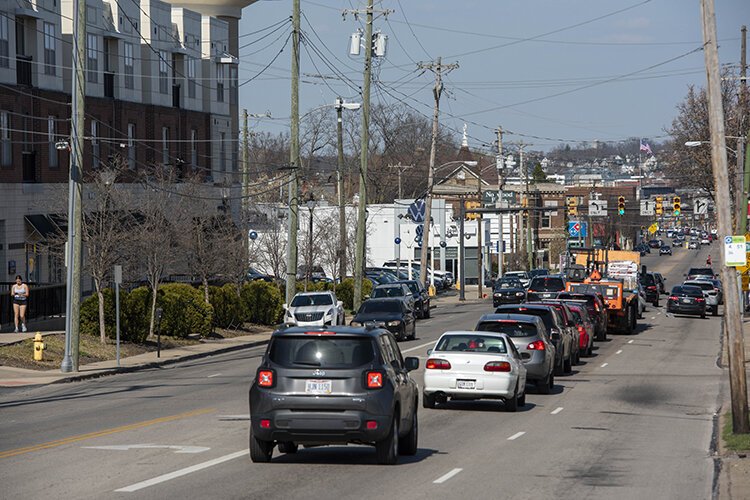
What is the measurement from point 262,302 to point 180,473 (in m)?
38.5

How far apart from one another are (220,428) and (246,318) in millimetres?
31585

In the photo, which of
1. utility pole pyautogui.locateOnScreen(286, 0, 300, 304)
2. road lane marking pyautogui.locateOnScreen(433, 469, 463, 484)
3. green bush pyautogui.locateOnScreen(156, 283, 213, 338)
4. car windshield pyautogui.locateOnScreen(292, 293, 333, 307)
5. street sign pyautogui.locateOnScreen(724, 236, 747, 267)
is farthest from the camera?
car windshield pyautogui.locateOnScreen(292, 293, 333, 307)

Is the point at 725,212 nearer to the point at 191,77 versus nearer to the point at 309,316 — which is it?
the point at 309,316

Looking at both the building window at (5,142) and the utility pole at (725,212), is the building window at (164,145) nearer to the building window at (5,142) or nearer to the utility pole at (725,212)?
the building window at (5,142)

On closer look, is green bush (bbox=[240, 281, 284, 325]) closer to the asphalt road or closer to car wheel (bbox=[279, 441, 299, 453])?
the asphalt road

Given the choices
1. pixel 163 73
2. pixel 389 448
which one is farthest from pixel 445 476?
pixel 163 73

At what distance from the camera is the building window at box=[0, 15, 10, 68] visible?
1972 inches

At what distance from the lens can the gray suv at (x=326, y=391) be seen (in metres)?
14.6

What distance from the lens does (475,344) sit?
2366 cm

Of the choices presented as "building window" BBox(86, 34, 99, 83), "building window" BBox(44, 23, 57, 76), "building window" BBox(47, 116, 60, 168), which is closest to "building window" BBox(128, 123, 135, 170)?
"building window" BBox(86, 34, 99, 83)

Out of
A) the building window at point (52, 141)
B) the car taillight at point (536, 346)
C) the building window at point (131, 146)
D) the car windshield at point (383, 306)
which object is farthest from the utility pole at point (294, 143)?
the car taillight at point (536, 346)

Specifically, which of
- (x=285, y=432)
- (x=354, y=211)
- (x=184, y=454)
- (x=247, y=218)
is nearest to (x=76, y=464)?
(x=184, y=454)

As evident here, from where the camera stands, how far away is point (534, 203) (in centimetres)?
13862

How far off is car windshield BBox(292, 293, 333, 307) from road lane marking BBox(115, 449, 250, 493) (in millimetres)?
29909
